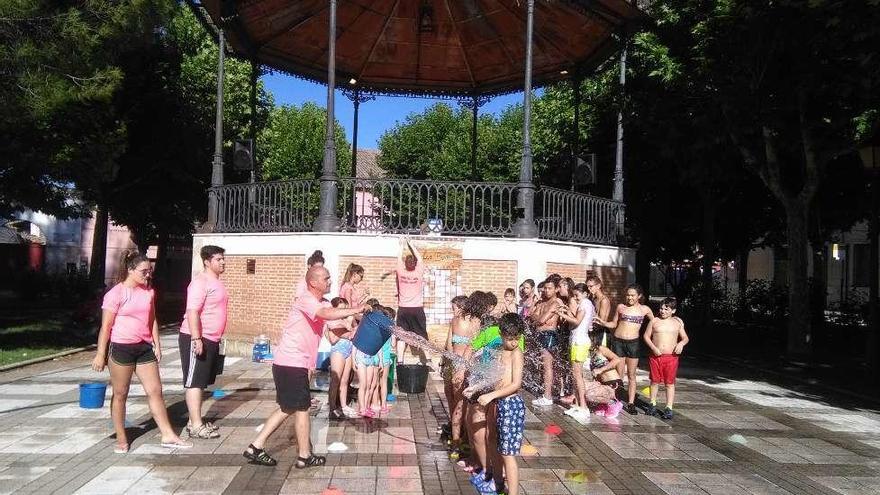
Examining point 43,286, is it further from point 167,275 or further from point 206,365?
point 206,365

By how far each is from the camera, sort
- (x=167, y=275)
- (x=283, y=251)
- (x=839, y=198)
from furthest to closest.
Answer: (x=167, y=275) → (x=839, y=198) → (x=283, y=251)

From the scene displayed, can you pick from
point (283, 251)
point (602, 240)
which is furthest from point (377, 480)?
point (602, 240)

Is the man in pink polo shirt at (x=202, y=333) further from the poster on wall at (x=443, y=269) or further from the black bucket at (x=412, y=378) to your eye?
the poster on wall at (x=443, y=269)

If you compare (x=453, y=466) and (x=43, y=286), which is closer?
(x=453, y=466)

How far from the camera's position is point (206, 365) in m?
6.90

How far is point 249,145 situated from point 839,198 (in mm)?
17779

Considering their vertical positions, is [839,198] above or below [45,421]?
above

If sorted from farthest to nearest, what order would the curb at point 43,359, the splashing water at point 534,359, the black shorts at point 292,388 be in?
the curb at point 43,359 → the splashing water at point 534,359 → the black shorts at point 292,388

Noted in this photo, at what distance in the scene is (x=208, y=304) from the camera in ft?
22.9

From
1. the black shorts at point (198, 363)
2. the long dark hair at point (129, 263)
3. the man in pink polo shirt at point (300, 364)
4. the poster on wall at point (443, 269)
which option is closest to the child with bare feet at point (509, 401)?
the man in pink polo shirt at point (300, 364)

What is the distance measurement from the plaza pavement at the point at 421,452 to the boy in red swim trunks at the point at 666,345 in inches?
21.5

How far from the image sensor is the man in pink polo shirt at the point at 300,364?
6.04 m

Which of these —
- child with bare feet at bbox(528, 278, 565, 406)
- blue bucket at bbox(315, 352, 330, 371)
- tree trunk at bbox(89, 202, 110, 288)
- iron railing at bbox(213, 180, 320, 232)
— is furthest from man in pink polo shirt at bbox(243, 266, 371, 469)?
tree trunk at bbox(89, 202, 110, 288)

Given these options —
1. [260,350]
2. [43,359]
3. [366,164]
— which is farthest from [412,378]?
[366,164]
